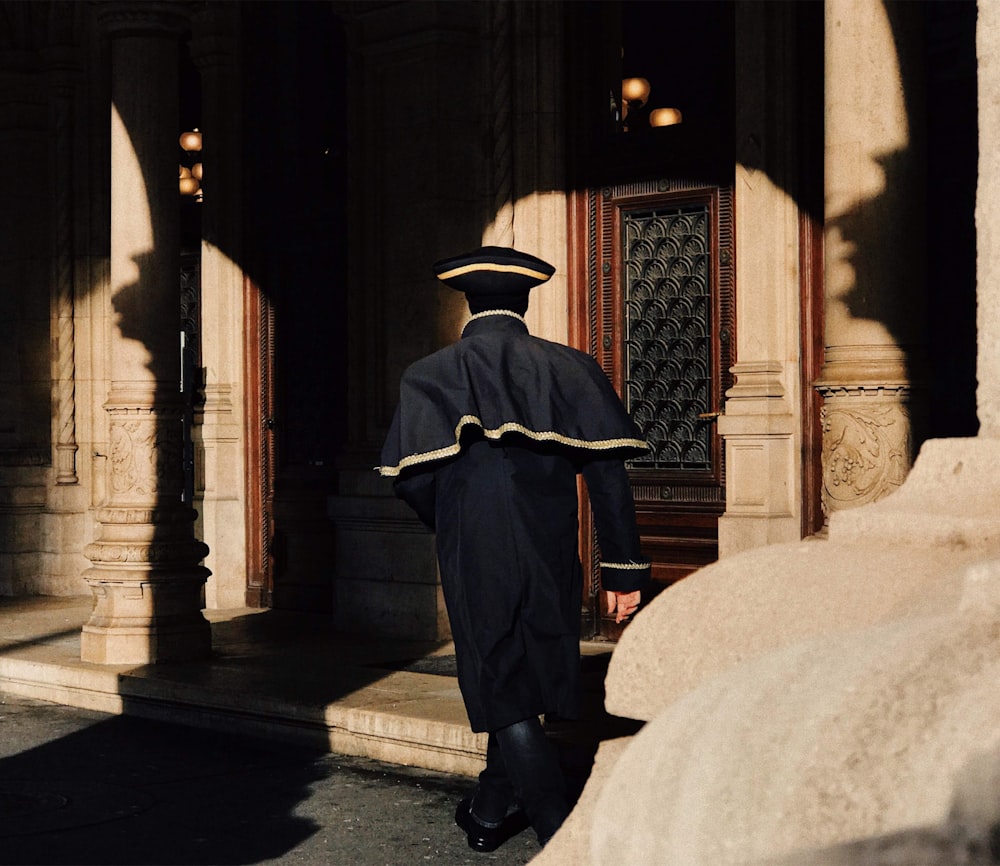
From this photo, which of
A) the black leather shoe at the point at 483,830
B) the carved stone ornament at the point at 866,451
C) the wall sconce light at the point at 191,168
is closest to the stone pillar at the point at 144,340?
the wall sconce light at the point at 191,168

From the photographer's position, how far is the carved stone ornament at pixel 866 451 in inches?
282

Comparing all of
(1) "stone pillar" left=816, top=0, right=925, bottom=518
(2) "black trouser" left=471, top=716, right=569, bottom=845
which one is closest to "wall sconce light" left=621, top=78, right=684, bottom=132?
(1) "stone pillar" left=816, top=0, right=925, bottom=518

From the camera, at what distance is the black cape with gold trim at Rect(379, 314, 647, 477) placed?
5230 mm

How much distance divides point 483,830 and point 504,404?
4.47 ft

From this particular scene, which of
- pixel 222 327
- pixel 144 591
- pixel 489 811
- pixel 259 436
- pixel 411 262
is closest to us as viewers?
pixel 489 811

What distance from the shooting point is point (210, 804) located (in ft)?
21.0

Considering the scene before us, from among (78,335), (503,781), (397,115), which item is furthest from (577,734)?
(78,335)

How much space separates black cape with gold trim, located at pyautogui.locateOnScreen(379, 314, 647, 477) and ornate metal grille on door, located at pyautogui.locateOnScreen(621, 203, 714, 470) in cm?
441

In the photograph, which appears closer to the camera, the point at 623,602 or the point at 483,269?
the point at 623,602

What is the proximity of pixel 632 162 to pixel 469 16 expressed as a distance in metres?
1.46

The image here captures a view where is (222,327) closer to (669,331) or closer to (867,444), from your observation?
(669,331)

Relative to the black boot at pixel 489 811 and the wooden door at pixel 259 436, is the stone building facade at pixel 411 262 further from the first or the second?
the black boot at pixel 489 811

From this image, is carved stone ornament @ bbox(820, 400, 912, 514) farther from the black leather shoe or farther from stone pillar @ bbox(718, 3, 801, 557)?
the black leather shoe

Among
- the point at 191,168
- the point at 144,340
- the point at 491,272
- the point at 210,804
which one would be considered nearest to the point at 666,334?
the point at 144,340
